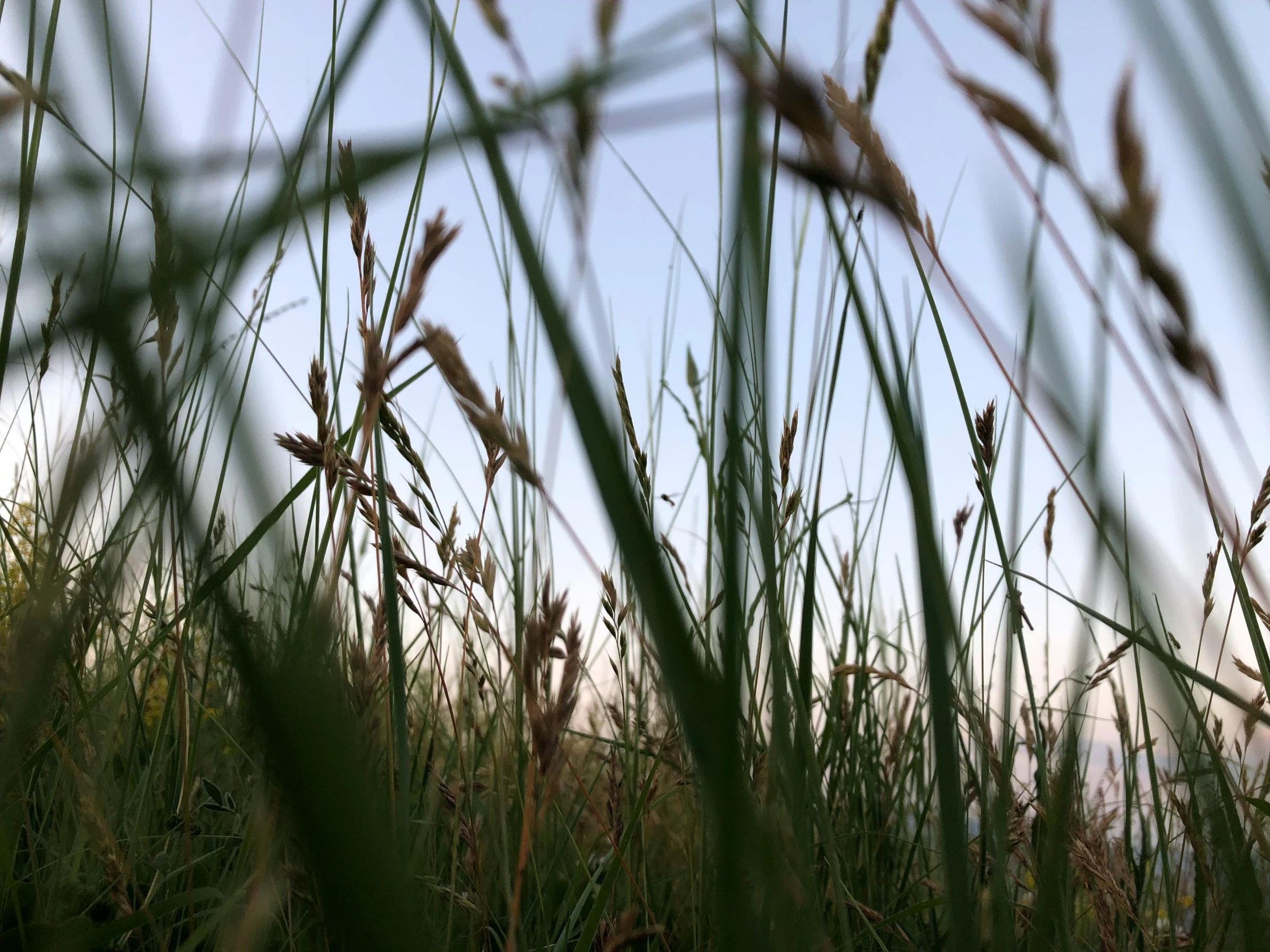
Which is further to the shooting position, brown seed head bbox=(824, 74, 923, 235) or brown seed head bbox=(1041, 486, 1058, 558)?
brown seed head bbox=(1041, 486, 1058, 558)

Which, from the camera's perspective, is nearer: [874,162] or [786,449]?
[874,162]

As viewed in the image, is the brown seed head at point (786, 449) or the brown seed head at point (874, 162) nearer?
Answer: the brown seed head at point (874, 162)

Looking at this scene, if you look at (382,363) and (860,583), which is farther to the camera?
(860,583)

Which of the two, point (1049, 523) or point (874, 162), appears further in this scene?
point (1049, 523)

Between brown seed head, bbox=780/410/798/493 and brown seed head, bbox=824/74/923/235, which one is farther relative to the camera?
brown seed head, bbox=780/410/798/493

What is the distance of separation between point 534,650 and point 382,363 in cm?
23

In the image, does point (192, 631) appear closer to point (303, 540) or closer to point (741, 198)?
point (303, 540)

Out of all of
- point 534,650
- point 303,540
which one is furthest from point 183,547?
point 303,540

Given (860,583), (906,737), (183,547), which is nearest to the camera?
(183,547)

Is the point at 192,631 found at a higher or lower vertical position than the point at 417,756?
higher

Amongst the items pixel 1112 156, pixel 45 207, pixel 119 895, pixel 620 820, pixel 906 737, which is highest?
pixel 1112 156

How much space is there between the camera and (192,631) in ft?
4.48

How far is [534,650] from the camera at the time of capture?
20.3 inches

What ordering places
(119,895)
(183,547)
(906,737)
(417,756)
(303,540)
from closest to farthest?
Result: (183,547)
(119,895)
(303,540)
(417,756)
(906,737)
